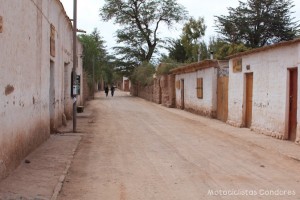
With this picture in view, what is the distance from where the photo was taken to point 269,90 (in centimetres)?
1493

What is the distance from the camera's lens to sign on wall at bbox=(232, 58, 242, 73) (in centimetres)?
1800

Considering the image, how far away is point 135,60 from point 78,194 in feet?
166

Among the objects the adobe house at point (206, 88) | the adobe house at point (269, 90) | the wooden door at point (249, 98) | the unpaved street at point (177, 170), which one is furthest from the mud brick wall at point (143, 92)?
the unpaved street at point (177, 170)

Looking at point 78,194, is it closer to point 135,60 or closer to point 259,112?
point 259,112

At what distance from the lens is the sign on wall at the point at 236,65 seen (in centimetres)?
1800

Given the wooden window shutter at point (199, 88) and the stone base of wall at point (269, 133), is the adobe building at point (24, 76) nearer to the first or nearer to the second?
the stone base of wall at point (269, 133)

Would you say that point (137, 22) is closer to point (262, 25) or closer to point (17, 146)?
point (262, 25)

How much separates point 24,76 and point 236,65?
11025mm

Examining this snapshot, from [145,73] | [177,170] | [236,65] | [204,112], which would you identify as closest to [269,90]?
[236,65]

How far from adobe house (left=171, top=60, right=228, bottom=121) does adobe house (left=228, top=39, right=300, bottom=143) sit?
252 cm

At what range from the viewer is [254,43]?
42.5 metres

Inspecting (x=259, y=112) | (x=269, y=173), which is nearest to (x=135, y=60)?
(x=259, y=112)

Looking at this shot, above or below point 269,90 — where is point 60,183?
below

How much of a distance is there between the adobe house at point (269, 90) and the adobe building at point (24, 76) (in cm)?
689
